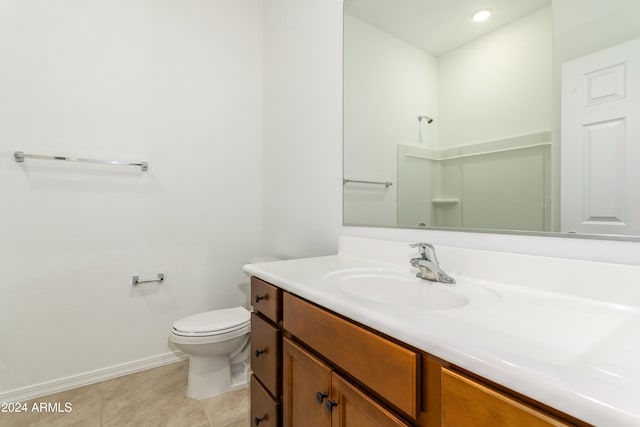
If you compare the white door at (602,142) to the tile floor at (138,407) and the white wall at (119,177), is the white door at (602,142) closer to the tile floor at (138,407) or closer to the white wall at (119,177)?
the tile floor at (138,407)

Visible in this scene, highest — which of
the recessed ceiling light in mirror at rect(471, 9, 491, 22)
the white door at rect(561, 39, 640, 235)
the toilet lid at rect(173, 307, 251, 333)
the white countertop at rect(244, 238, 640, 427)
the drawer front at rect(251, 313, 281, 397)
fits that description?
the recessed ceiling light in mirror at rect(471, 9, 491, 22)

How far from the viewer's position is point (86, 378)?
1.66 m

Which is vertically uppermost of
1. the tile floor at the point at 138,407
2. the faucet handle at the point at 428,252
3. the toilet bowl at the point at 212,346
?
the faucet handle at the point at 428,252

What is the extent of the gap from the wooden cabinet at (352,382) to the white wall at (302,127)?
708mm

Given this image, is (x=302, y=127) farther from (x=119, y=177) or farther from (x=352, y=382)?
(x=352, y=382)

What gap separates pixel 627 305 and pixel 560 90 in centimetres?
57

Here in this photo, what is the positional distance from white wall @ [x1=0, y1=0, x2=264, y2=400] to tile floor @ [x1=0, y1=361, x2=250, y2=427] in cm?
13

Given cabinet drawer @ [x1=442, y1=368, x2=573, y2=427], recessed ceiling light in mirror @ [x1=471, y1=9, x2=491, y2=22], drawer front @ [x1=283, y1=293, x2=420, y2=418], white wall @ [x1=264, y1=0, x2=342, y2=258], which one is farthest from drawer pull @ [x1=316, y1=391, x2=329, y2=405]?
recessed ceiling light in mirror @ [x1=471, y1=9, x2=491, y2=22]

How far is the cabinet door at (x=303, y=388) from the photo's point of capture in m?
0.73

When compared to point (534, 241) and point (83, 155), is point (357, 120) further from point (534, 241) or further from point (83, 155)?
point (83, 155)

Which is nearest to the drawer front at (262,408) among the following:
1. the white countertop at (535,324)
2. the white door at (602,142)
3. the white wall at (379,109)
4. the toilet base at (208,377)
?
the white countertop at (535,324)

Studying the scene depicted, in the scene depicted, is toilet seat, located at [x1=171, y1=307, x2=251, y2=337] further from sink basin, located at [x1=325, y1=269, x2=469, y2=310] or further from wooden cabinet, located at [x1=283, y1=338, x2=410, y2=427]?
sink basin, located at [x1=325, y1=269, x2=469, y2=310]

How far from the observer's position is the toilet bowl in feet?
4.79

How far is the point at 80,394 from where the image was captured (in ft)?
5.17
